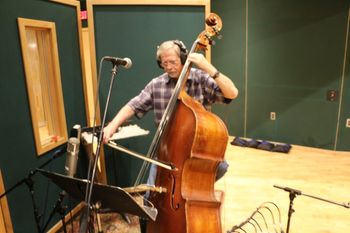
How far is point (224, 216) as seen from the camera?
259cm

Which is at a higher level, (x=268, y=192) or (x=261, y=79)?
(x=261, y=79)

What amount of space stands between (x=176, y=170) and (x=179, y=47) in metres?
0.68

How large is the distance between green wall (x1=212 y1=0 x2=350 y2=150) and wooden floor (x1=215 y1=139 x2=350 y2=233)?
361mm

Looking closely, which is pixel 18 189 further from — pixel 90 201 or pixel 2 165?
pixel 90 201

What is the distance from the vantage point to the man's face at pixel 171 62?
160 cm

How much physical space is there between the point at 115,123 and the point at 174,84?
1.41 feet

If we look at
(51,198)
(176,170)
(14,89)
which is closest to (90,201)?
(176,170)

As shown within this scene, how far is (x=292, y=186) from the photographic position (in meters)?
3.08

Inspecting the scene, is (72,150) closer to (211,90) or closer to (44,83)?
(211,90)

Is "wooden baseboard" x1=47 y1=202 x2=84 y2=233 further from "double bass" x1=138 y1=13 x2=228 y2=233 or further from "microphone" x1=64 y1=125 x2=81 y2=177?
"double bass" x1=138 y1=13 x2=228 y2=233

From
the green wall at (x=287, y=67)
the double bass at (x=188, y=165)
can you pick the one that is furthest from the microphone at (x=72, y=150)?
the green wall at (x=287, y=67)

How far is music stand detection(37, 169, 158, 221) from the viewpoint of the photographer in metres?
1.18

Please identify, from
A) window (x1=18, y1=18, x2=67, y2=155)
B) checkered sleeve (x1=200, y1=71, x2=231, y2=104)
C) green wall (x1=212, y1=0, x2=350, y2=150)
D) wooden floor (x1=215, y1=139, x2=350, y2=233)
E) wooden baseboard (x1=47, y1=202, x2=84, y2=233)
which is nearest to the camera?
checkered sleeve (x1=200, y1=71, x2=231, y2=104)

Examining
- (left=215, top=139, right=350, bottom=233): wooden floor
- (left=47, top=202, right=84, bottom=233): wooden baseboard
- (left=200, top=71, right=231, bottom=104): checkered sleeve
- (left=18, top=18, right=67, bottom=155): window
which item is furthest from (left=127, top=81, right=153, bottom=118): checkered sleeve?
(left=215, top=139, right=350, bottom=233): wooden floor
